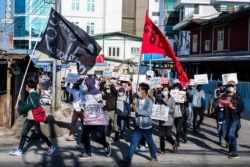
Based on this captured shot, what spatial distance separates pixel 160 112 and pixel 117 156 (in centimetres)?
139

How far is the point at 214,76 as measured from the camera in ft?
99.4

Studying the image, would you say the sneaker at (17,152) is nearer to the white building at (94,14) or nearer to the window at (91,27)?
the white building at (94,14)

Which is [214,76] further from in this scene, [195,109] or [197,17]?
[195,109]

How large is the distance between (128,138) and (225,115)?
3.40 metres

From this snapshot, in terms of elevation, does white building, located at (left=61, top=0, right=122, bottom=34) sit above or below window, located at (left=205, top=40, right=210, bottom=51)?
above

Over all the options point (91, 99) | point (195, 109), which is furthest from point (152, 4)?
point (91, 99)

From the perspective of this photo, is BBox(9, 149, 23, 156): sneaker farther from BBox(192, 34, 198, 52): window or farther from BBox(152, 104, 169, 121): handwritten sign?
BBox(192, 34, 198, 52): window

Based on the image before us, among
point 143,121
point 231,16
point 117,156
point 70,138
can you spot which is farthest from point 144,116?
point 231,16

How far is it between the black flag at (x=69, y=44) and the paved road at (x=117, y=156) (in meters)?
2.07

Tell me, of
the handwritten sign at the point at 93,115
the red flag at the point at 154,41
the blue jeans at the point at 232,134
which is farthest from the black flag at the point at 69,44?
the blue jeans at the point at 232,134

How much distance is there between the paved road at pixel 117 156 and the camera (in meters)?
9.41

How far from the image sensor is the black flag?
36.4 ft

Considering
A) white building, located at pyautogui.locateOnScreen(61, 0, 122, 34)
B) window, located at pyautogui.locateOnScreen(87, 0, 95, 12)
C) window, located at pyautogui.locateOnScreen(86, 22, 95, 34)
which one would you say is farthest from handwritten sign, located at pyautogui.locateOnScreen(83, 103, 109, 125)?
window, located at pyautogui.locateOnScreen(87, 0, 95, 12)

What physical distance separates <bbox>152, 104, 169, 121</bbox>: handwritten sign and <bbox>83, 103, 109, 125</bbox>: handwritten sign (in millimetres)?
1184
